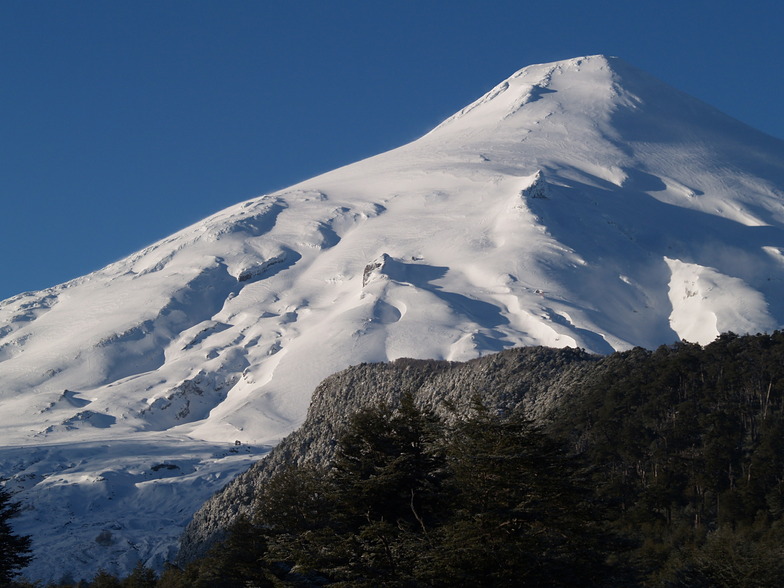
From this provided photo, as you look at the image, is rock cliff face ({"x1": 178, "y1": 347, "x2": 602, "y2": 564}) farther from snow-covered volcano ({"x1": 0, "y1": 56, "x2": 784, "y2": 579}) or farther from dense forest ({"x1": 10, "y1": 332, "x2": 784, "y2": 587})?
snow-covered volcano ({"x1": 0, "y1": 56, "x2": 784, "y2": 579})

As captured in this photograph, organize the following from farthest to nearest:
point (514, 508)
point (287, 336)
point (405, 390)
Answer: point (287, 336)
point (405, 390)
point (514, 508)

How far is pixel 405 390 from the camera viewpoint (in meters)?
67.2

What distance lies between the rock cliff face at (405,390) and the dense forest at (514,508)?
1285 cm

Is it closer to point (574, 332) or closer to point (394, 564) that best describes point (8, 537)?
point (394, 564)

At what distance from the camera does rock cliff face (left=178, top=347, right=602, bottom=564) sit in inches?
2813

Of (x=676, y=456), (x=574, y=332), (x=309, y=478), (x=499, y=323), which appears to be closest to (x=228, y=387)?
(x=499, y=323)

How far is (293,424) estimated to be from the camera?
13900 cm

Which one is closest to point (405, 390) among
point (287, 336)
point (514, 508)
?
point (514, 508)

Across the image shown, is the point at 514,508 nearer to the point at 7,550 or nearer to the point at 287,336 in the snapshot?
the point at 7,550

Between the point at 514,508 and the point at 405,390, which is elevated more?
the point at 405,390

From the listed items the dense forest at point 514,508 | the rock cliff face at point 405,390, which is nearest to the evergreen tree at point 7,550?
the dense forest at point 514,508

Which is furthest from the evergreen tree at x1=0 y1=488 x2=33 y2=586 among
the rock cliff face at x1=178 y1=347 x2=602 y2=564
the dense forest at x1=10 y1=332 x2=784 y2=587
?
the rock cliff face at x1=178 y1=347 x2=602 y2=564

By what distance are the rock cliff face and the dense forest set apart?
12845 mm

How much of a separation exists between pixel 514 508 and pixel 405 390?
1605 inches
